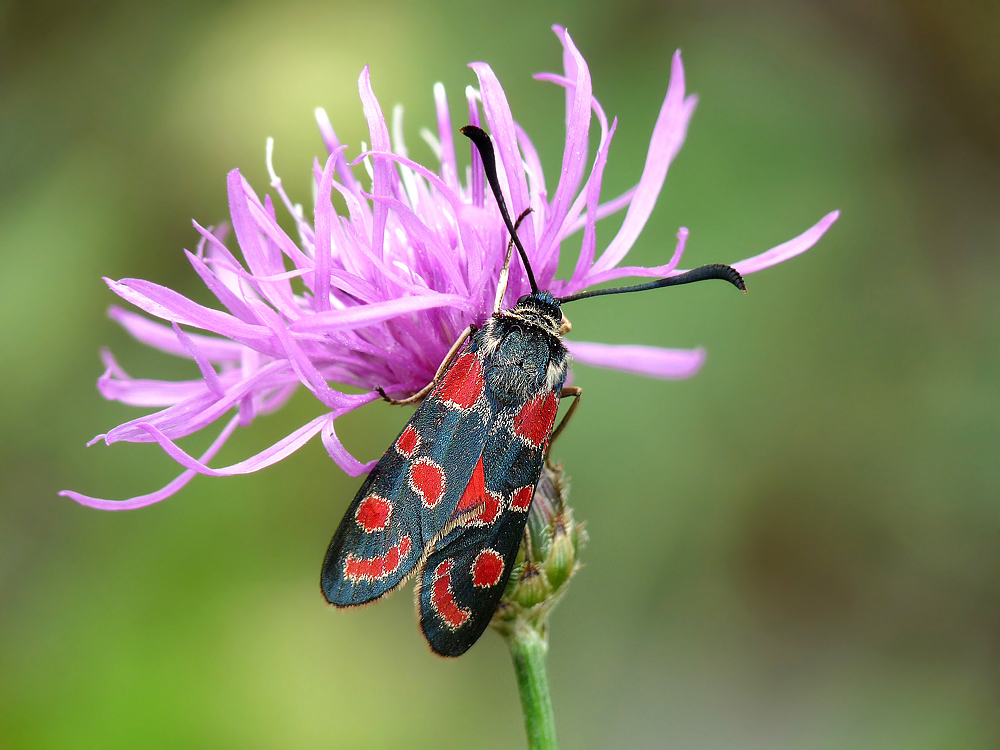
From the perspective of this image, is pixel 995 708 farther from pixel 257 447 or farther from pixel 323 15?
pixel 323 15

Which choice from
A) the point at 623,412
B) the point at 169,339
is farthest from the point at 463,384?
the point at 623,412

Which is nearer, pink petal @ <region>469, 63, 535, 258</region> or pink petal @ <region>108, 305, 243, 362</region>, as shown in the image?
pink petal @ <region>469, 63, 535, 258</region>

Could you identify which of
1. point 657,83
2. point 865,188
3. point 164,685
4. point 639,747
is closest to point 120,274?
point 164,685

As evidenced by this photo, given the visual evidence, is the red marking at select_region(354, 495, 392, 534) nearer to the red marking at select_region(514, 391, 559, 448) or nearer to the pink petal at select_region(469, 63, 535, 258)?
the red marking at select_region(514, 391, 559, 448)

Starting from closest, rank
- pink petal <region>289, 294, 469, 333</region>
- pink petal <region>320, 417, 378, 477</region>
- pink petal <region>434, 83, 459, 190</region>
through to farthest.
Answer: pink petal <region>289, 294, 469, 333</region>, pink petal <region>320, 417, 378, 477</region>, pink petal <region>434, 83, 459, 190</region>

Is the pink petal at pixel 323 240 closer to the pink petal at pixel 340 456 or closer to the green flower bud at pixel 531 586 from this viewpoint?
the pink petal at pixel 340 456

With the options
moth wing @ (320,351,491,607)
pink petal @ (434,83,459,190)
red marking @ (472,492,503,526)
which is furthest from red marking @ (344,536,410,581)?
pink petal @ (434,83,459,190)

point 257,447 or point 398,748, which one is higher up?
point 257,447

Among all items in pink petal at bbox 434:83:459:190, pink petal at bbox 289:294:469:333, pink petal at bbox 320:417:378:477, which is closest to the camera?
pink petal at bbox 289:294:469:333

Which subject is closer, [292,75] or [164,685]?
[164,685]
